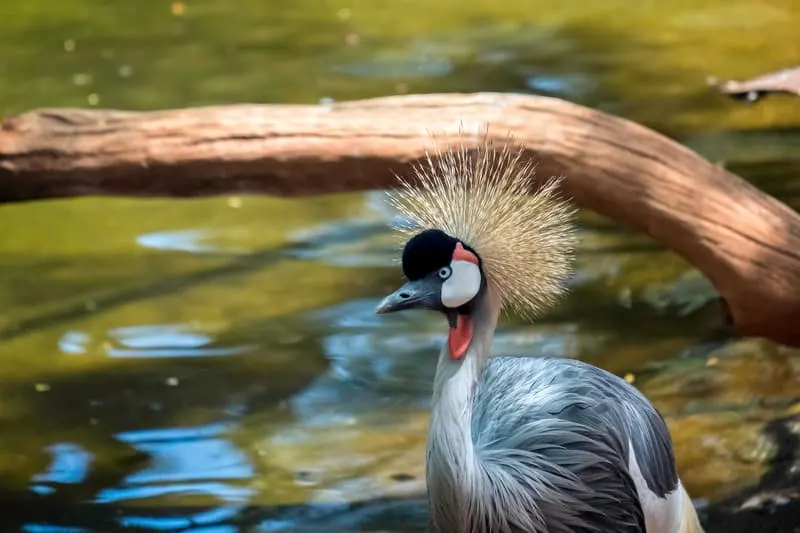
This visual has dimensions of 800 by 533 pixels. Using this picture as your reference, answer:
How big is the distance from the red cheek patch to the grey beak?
0.06 metres

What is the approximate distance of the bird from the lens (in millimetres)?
1803

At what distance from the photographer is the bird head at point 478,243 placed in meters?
1.78

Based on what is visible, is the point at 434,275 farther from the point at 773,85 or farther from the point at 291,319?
the point at 773,85

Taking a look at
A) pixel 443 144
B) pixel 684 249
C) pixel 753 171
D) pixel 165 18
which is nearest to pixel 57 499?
pixel 443 144

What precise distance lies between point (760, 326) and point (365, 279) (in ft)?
4.55

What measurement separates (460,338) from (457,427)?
14 cm

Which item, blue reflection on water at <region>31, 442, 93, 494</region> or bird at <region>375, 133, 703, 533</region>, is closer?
bird at <region>375, 133, 703, 533</region>

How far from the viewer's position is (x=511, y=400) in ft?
6.77

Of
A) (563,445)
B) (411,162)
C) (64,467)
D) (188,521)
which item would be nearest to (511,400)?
(563,445)

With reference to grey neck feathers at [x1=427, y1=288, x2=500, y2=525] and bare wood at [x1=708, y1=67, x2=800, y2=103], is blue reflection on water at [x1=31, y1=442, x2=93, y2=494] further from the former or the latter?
bare wood at [x1=708, y1=67, x2=800, y2=103]

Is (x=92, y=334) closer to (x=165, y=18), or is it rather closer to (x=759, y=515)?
(x=759, y=515)

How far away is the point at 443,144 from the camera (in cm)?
259

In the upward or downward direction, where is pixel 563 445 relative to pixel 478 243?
downward

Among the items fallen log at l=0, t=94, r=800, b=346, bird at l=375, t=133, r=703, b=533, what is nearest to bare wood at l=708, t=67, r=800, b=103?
fallen log at l=0, t=94, r=800, b=346
